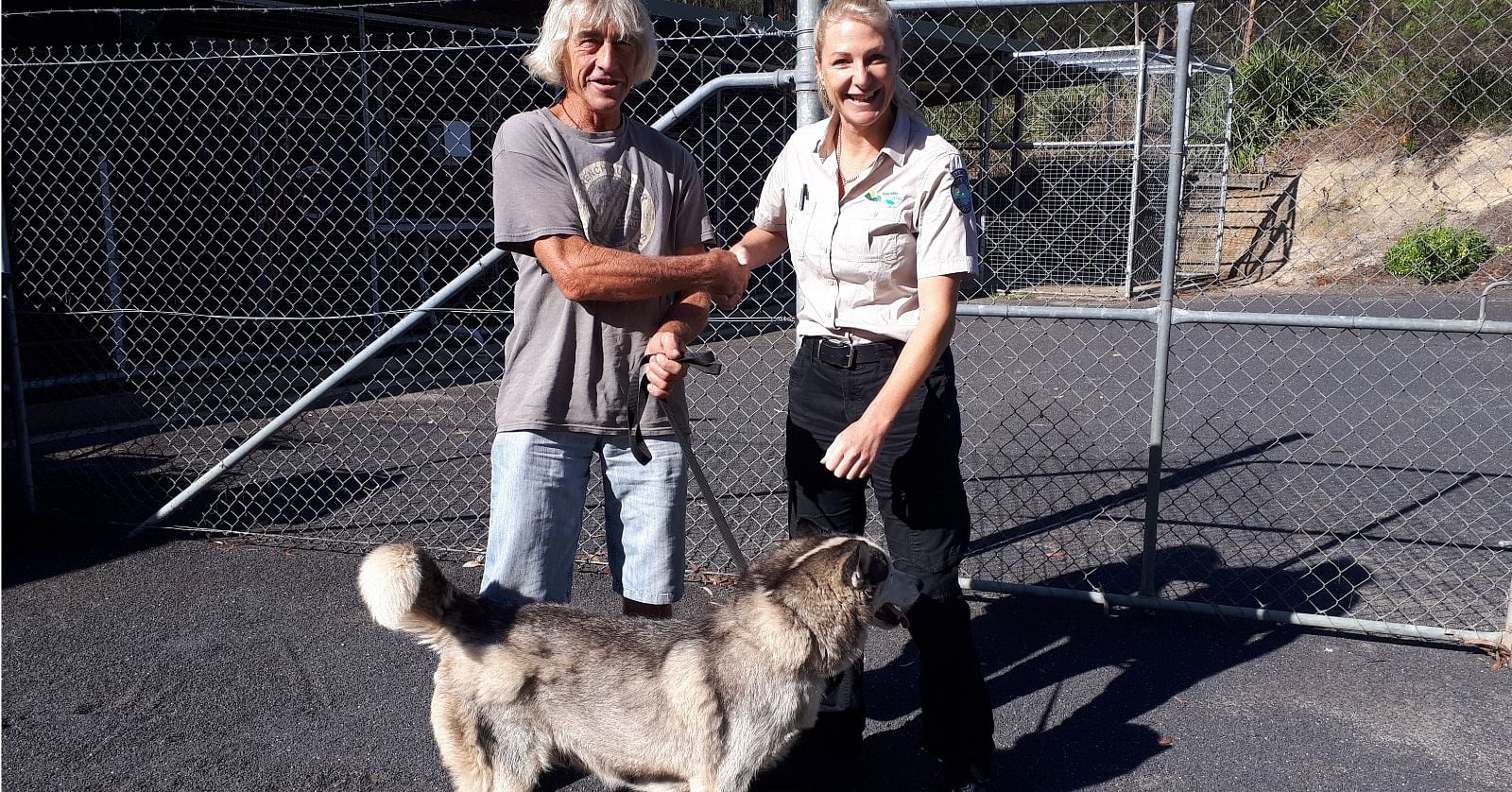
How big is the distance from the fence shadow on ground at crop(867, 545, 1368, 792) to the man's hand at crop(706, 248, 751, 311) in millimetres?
1596

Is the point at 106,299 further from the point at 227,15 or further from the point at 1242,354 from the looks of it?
the point at 1242,354

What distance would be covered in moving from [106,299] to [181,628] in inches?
267

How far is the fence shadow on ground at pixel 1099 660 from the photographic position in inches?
129

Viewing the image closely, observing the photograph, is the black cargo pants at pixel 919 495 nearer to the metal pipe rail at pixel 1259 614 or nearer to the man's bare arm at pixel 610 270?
the man's bare arm at pixel 610 270

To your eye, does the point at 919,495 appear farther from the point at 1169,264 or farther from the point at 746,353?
the point at 746,353

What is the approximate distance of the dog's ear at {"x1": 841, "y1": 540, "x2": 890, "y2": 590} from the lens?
8.27 feet

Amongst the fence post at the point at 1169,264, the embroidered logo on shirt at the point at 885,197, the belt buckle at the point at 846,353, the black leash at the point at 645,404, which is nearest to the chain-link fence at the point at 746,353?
the fence post at the point at 1169,264

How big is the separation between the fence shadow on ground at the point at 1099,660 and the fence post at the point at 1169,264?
30cm

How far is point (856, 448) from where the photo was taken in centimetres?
246

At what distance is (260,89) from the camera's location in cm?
1045

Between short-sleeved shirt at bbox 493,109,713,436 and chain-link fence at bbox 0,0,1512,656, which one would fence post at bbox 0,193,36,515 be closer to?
chain-link fence at bbox 0,0,1512,656

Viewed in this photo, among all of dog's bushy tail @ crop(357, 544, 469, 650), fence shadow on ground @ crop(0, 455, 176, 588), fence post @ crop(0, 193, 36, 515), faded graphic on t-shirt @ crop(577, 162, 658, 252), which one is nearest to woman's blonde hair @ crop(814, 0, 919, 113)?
faded graphic on t-shirt @ crop(577, 162, 658, 252)

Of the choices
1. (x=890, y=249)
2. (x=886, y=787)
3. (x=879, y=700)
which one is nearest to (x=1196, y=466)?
(x=879, y=700)

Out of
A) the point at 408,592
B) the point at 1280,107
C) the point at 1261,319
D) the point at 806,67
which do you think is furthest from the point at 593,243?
the point at 1280,107
